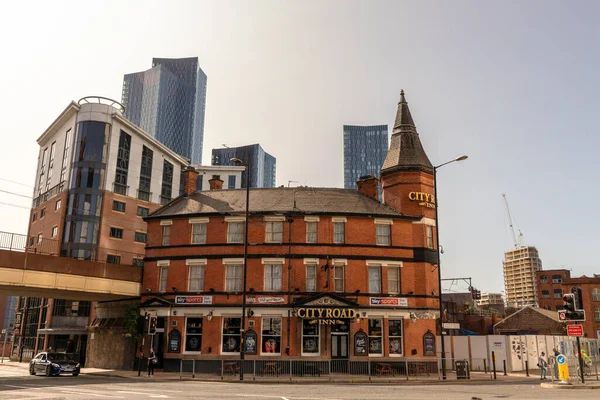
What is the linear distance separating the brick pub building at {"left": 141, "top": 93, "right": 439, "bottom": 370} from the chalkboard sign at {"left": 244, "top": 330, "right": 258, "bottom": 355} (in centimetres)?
9

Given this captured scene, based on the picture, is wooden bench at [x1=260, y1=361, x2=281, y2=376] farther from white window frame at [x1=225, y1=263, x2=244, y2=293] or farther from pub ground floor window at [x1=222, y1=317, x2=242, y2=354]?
white window frame at [x1=225, y1=263, x2=244, y2=293]

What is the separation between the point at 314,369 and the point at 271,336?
4.73 m

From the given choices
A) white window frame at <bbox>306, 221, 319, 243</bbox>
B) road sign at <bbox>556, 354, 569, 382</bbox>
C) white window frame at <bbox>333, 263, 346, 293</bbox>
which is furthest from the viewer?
white window frame at <bbox>306, 221, 319, 243</bbox>

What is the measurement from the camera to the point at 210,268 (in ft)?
122

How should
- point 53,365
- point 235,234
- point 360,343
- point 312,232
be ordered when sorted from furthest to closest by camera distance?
point 235,234, point 312,232, point 360,343, point 53,365

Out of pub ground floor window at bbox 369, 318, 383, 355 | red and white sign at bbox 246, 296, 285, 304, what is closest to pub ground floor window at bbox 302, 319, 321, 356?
red and white sign at bbox 246, 296, 285, 304

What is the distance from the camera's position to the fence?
103 feet

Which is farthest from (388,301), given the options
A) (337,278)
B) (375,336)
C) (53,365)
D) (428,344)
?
(53,365)

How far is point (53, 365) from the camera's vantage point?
31.4m

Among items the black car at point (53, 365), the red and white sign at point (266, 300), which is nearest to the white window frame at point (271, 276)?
the red and white sign at point (266, 300)

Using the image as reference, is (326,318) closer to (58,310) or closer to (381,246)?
(381,246)

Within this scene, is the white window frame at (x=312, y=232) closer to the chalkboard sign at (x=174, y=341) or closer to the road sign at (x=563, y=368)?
the chalkboard sign at (x=174, y=341)

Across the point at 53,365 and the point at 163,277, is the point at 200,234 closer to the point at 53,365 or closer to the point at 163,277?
the point at 163,277

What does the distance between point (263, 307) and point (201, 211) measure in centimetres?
909
